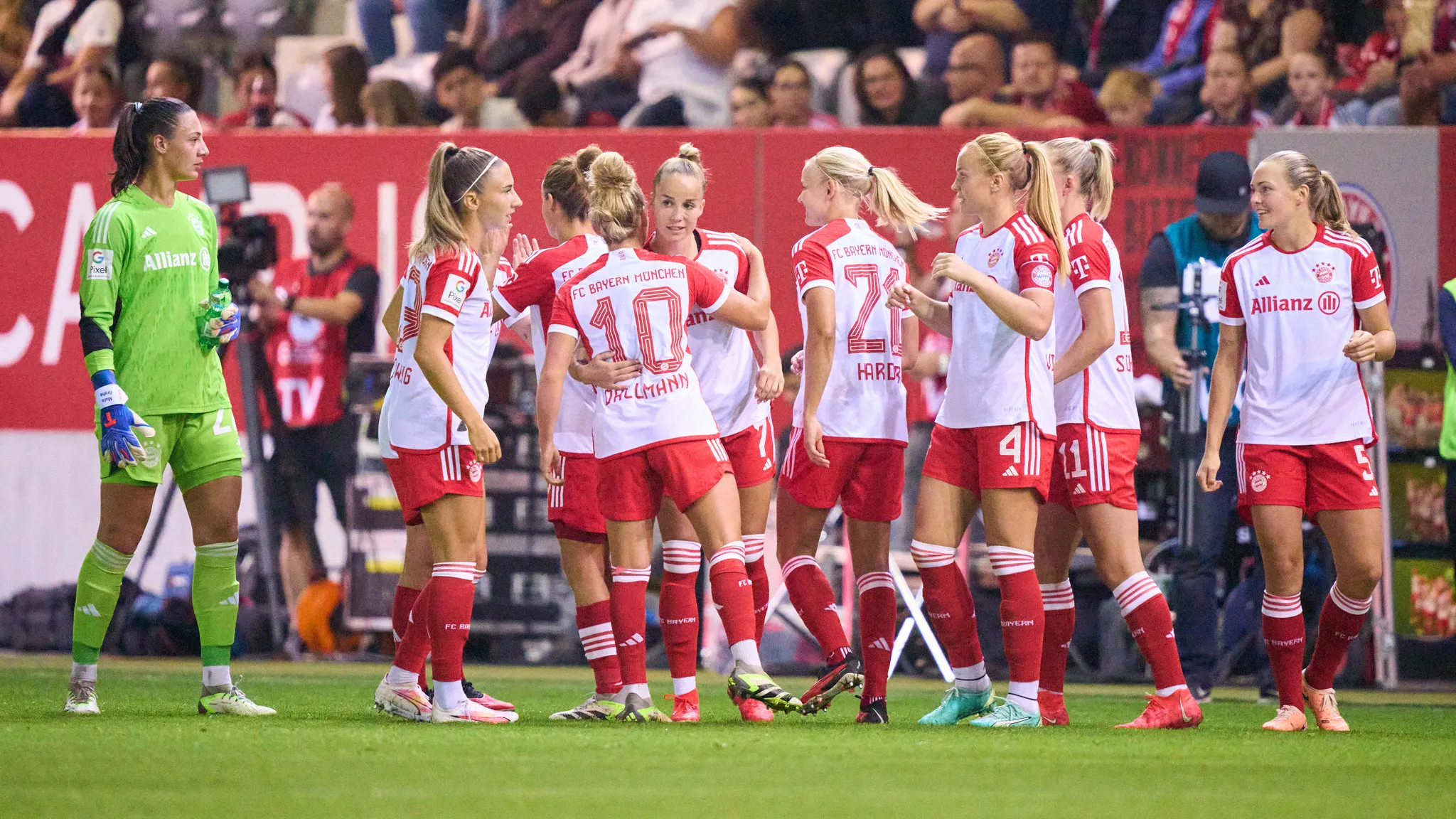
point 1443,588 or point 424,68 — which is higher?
point 424,68

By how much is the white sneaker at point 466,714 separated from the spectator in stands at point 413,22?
6636 millimetres

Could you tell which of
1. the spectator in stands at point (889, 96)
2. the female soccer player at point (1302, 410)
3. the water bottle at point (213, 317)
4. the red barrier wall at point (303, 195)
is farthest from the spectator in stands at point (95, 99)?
the female soccer player at point (1302, 410)

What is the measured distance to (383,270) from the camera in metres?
10.2

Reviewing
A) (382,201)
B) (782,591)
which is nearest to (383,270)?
(382,201)

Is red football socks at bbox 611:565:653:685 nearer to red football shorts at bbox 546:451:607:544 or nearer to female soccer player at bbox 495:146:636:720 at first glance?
female soccer player at bbox 495:146:636:720

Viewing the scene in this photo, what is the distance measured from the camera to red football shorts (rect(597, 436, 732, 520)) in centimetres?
597

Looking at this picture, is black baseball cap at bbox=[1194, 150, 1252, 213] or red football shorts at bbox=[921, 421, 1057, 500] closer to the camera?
red football shorts at bbox=[921, 421, 1057, 500]

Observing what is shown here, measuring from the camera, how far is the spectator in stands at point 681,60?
1080 centimetres

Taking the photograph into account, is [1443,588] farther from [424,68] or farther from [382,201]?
[424,68]

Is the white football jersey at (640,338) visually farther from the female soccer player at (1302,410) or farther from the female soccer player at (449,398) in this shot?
the female soccer player at (1302,410)

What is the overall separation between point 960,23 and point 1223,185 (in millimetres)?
2664

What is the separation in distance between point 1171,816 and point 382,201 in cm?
724

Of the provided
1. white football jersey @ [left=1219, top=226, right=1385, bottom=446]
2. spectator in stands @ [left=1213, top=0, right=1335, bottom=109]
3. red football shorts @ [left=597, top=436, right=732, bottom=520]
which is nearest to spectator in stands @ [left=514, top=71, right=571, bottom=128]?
spectator in stands @ [left=1213, top=0, right=1335, bottom=109]

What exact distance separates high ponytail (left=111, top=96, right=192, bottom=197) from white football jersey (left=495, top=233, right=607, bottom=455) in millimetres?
1332
